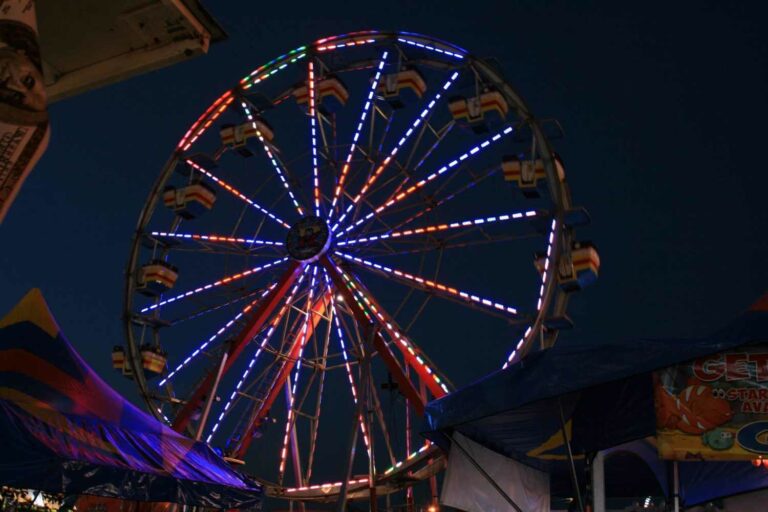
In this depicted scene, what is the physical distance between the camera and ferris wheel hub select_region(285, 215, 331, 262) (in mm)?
16328

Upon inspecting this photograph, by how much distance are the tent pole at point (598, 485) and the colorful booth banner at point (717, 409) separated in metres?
0.70

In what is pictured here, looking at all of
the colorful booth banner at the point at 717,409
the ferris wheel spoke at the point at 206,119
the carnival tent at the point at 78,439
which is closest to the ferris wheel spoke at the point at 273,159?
the ferris wheel spoke at the point at 206,119

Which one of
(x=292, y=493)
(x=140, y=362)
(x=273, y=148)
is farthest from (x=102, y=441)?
(x=273, y=148)

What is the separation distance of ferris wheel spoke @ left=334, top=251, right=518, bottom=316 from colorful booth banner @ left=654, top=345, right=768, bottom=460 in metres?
8.35

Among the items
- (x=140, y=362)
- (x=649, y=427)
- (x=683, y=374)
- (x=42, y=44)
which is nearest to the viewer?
(x=42, y=44)

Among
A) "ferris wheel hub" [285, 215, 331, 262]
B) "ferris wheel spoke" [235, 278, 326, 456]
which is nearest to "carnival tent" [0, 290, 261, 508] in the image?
"ferris wheel hub" [285, 215, 331, 262]

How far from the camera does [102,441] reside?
7.73 m

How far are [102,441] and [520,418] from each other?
4.23m

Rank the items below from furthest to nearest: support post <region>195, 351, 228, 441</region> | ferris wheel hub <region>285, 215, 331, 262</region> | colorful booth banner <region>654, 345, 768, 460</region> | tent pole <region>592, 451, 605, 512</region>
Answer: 1. ferris wheel hub <region>285, 215, 331, 262</region>
2. support post <region>195, 351, 228, 441</region>
3. tent pole <region>592, 451, 605, 512</region>
4. colorful booth banner <region>654, 345, 768, 460</region>

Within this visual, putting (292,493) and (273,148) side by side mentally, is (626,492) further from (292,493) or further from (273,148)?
(273,148)

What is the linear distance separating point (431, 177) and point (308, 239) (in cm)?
303

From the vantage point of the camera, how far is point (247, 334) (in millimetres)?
16281

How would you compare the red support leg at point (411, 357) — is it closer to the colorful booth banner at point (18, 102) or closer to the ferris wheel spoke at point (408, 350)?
the ferris wheel spoke at point (408, 350)

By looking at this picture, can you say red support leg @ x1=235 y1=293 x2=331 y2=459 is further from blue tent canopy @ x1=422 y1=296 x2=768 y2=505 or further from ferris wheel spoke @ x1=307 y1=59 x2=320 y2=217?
blue tent canopy @ x1=422 y1=296 x2=768 y2=505
